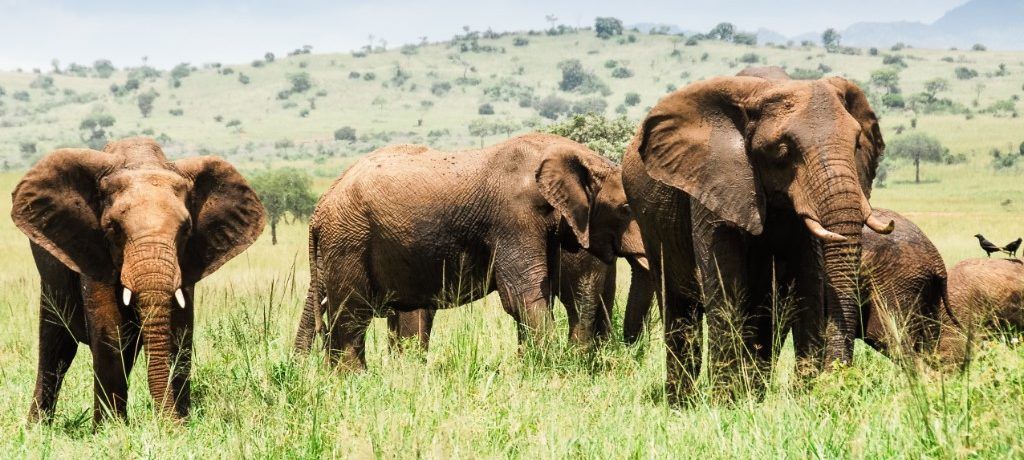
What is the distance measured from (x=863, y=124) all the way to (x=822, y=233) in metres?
1.17

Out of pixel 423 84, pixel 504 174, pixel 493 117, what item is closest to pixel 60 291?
pixel 504 174

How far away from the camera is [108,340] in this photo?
713 centimetres

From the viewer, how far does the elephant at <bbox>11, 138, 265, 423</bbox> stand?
6699 mm

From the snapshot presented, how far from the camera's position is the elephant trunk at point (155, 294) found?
660cm

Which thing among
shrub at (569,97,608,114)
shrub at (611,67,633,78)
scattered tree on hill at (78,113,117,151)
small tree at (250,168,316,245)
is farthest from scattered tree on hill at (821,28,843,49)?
small tree at (250,168,316,245)

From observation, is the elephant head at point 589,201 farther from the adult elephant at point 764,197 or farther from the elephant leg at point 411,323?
the elephant leg at point 411,323

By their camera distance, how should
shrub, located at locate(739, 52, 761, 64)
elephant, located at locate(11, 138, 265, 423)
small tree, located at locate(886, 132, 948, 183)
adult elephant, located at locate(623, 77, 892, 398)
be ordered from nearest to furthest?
adult elephant, located at locate(623, 77, 892, 398)
elephant, located at locate(11, 138, 265, 423)
small tree, located at locate(886, 132, 948, 183)
shrub, located at locate(739, 52, 761, 64)

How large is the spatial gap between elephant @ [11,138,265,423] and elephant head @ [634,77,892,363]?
2726mm

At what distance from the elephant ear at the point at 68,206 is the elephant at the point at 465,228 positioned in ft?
7.74

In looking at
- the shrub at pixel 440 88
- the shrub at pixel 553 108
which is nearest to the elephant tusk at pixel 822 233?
the shrub at pixel 553 108

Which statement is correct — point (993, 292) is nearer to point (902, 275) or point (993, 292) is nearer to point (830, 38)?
point (902, 275)

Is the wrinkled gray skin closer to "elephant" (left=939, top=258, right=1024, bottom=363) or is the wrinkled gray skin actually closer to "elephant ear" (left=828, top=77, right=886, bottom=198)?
"elephant" (left=939, top=258, right=1024, bottom=363)

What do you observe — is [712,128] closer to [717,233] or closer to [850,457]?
[717,233]

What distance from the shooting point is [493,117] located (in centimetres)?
14112
